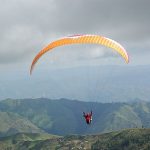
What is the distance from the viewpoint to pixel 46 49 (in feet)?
162

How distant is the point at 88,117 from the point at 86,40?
41.9 ft

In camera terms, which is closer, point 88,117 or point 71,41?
point 71,41

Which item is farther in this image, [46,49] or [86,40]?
[46,49]

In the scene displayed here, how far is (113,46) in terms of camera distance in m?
46.9

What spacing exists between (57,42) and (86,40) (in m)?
5.22

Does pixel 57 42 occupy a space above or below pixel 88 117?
above

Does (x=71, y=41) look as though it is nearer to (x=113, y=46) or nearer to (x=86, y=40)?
(x=86, y=40)

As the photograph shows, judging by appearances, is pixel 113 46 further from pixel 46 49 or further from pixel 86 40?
pixel 46 49

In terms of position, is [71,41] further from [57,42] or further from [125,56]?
[125,56]

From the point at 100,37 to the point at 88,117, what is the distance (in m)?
13.0

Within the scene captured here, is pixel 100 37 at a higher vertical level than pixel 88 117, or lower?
higher

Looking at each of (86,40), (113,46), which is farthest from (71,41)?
(113,46)

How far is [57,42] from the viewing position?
157ft

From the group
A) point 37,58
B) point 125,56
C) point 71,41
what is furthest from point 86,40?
point 37,58
